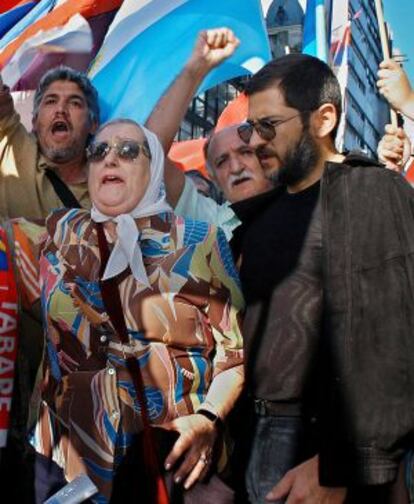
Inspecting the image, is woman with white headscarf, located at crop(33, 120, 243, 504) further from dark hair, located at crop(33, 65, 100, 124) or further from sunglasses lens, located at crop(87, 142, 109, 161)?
dark hair, located at crop(33, 65, 100, 124)

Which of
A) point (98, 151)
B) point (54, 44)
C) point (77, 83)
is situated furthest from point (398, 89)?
point (54, 44)

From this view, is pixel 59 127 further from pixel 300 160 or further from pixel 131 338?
pixel 131 338

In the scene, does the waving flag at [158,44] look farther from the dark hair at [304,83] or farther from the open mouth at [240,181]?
the dark hair at [304,83]

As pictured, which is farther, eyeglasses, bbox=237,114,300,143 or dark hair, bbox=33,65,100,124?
dark hair, bbox=33,65,100,124

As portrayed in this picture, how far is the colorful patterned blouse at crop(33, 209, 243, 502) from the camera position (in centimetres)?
210

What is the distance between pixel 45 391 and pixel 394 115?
90.9 inches

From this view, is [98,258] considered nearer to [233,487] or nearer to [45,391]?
[45,391]

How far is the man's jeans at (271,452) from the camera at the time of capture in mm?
2160

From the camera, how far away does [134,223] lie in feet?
7.48

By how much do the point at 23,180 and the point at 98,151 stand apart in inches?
32.9

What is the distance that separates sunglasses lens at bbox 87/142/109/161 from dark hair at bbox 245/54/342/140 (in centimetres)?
63

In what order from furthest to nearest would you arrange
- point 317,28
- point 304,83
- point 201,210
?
1. point 317,28
2. point 201,210
3. point 304,83

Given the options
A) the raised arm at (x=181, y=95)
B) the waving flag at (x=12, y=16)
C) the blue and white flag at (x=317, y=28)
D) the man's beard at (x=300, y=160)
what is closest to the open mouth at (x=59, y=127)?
the raised arm at (x=181, y=95)

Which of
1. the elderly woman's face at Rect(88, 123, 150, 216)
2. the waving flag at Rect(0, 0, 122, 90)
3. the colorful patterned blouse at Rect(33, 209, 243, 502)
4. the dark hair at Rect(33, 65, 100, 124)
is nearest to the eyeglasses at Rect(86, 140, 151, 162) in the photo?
the elderly woman's face at Rect(88, 123, 150, 216)
